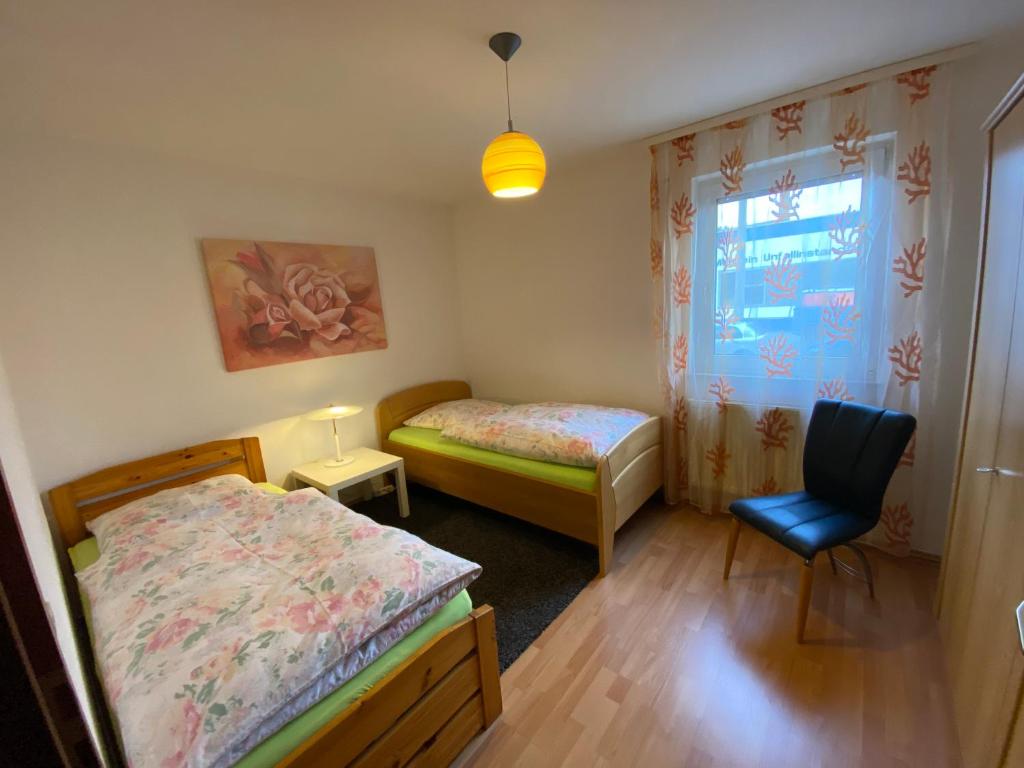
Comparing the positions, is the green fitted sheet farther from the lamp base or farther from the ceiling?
the ceiling

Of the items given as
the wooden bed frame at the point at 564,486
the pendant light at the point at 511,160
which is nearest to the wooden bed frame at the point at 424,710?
the wooden bed frame at the point at 564,486

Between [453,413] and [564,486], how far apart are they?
4.31ft

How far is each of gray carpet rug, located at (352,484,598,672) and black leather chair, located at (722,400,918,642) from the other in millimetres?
877

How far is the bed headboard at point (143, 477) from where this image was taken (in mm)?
2055

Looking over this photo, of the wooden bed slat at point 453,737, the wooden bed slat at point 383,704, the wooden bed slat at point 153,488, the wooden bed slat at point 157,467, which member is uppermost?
the wooden bed slat at point 157,467

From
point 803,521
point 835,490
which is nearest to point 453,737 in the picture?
point 803,521

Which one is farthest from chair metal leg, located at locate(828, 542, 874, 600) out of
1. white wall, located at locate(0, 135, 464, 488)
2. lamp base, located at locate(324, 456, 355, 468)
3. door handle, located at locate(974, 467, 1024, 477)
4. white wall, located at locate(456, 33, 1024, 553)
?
white wall, located at locate(0, 135, 464, 488)

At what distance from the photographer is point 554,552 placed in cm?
252

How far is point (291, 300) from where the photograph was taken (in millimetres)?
2807

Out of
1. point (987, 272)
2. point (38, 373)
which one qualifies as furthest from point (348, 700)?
point (987, 272)

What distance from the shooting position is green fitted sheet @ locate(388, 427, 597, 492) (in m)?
2.34

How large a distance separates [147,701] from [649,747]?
1.50 meters

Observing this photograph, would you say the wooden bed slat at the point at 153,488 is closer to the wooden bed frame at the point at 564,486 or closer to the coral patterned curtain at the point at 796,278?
the wooden bed frame at the point at 564,486

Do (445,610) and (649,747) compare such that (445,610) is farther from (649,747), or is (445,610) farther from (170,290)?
(170,290)
